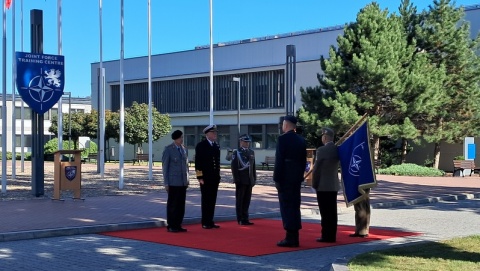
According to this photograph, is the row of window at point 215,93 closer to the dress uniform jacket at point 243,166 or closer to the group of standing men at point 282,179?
the dress uniform jacket at point 243,166

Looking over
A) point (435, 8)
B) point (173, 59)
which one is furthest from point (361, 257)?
point (173, 59)

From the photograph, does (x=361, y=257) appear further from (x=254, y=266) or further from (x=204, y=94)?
(x=204, y=94)

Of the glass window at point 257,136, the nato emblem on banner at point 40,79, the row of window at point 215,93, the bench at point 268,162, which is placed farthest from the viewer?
the glass window at point 257,136

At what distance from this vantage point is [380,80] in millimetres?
34469

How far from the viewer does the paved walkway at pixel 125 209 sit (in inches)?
490

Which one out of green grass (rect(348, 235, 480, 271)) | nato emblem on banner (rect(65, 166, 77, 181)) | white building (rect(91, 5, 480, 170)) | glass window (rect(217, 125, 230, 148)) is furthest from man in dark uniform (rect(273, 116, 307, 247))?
glass window (rect(217, 125, 230, 148))

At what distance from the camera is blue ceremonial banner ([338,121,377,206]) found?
1153cm

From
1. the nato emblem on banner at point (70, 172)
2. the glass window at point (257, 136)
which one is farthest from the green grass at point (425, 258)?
the glass window at point (257, 136)

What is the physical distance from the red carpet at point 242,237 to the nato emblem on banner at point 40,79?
7.36 metres

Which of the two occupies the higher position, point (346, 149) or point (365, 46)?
point (365, 46)

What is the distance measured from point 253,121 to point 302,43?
787 cm

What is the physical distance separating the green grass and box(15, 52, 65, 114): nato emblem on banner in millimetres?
12249

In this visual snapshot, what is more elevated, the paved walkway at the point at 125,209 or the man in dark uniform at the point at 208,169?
the man in dark uniform at the point at 208,169

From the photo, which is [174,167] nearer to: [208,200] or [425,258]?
[208,200]
